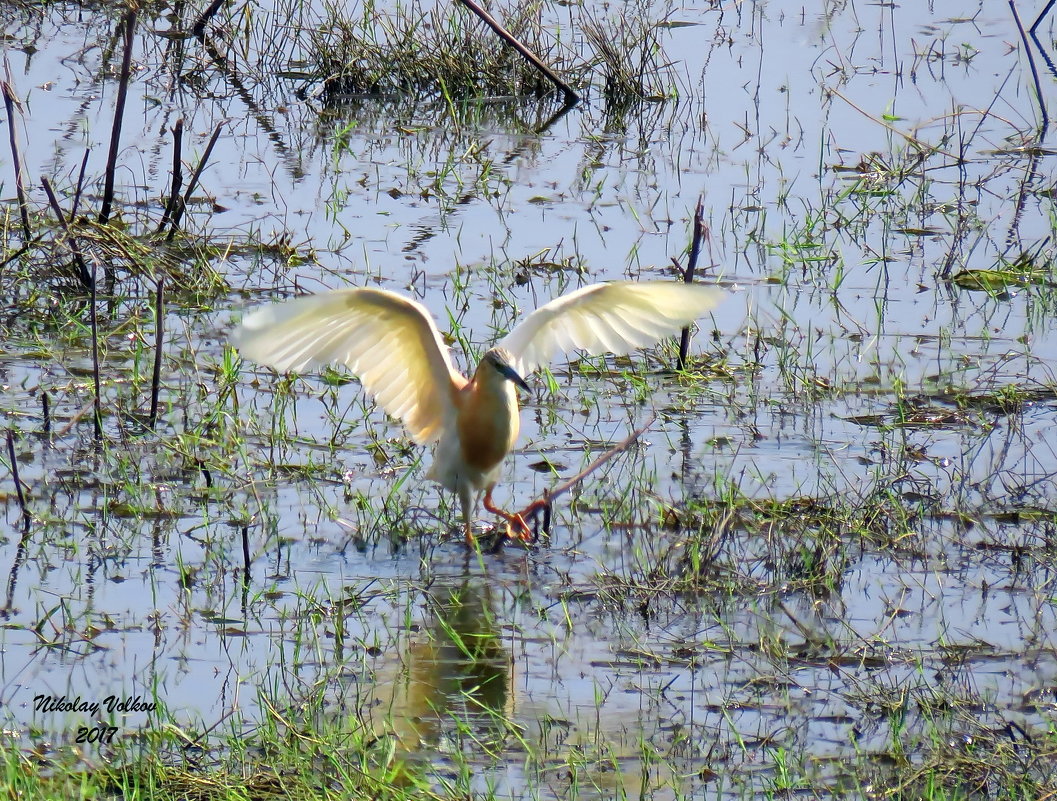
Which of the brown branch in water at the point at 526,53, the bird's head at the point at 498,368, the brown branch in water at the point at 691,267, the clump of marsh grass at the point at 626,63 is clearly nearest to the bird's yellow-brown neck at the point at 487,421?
the bird's head at the point at 498,368

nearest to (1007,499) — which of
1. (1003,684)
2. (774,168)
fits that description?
(1003,684)

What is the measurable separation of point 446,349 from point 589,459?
0.88m

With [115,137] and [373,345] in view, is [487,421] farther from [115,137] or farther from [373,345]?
[115,137]

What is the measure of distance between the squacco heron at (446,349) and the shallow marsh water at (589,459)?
0.28 m

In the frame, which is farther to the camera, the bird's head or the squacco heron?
the bird's head

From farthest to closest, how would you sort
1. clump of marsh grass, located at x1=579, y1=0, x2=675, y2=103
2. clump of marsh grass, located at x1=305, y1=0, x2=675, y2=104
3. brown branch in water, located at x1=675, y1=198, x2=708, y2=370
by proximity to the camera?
clump of marsh grass, located at x1=579, y1=0, x2=675, y2=103
clump of marsh grass, located at x1=305, y1=0, x2=675, y2=104
brown branch in water, located at x1=675, y1=198, x2=708, y2=370

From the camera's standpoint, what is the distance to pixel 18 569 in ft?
17.2

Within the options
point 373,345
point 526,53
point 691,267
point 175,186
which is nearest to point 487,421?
point 373,345

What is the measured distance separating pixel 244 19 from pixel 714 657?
8253mm

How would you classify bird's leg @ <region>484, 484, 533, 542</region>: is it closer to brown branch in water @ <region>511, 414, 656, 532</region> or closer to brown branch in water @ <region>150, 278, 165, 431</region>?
brown branch in water @ <region>511, 414, 656, 532</region>

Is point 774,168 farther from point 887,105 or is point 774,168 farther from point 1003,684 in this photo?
point 1003,684

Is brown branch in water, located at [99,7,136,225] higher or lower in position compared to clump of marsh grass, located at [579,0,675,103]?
lower

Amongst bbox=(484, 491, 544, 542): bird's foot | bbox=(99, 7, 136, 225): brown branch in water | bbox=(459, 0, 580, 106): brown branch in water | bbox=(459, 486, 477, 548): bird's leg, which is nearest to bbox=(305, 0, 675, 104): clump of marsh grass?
bbox=(459, 0, 580, 106): brown branch in water

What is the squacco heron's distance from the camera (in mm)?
5492
